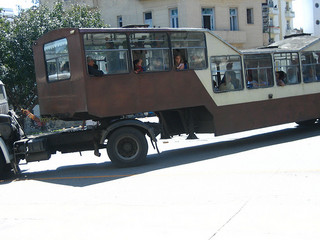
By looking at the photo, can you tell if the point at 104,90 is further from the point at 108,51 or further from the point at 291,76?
the point at 291,76

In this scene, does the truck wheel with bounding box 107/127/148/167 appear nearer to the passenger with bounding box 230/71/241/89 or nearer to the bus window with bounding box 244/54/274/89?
the passenger with bounding box 230/71/241/89

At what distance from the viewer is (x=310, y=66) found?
15211 millimetres

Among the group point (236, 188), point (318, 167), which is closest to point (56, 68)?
point (236, 188)

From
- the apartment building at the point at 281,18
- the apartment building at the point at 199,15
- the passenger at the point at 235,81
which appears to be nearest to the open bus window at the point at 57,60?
the passenger at the point at 235,81

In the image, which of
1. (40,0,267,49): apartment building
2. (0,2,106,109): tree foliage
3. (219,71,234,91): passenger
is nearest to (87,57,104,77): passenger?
(219,71,234,91): passenger

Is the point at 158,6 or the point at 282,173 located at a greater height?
the point at 158,6

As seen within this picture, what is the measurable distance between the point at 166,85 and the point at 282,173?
13.5 ft

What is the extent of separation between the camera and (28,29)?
25734mm

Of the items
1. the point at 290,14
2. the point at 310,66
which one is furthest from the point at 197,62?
the point at 290,14

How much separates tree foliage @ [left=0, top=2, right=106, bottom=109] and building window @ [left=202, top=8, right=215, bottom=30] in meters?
8.70

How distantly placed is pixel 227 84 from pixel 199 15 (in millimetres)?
20032

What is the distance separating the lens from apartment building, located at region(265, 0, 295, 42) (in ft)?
202

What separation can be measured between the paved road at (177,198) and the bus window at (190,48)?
2.51 metres

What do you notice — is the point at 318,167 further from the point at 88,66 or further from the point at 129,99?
the point at 88,66
